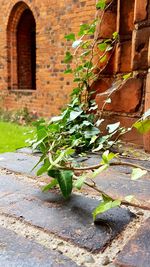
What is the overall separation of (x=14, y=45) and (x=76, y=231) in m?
6.86

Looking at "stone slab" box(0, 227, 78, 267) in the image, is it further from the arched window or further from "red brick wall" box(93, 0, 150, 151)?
the arched window

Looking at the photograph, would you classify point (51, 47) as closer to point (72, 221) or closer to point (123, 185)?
point (123, 185)

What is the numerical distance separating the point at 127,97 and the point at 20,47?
6.37m

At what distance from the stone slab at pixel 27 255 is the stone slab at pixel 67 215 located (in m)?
0.05

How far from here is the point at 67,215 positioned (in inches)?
26.1

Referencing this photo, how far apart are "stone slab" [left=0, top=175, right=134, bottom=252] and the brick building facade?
1.80 ft

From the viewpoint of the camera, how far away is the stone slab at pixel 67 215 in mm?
570

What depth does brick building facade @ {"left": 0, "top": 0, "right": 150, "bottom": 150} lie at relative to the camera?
122 cm

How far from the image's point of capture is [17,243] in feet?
1.82

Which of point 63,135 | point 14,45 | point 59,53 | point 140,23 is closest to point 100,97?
point 63,135

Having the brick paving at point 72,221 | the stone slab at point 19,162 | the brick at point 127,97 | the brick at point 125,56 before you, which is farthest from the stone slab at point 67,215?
the brick at point 125,56

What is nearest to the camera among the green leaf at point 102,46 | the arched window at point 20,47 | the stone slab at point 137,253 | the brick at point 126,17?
the stone slab at point 137,253

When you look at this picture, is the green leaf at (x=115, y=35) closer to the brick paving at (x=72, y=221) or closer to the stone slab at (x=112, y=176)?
the stone slab at (x=112, y=176)

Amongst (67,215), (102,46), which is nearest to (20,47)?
(102,46)
